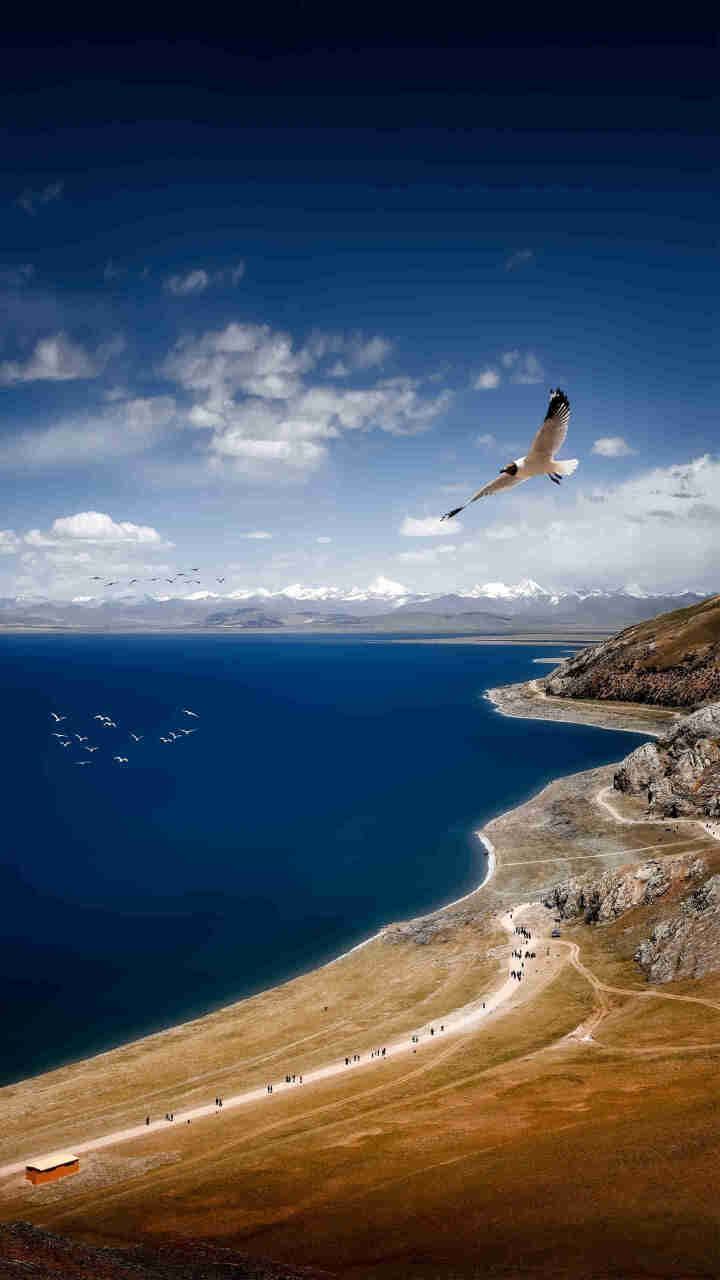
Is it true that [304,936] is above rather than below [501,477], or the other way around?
below

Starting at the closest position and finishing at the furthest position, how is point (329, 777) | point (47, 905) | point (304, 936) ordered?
point (304, 936) < point (47, 905) < point (329, 777)

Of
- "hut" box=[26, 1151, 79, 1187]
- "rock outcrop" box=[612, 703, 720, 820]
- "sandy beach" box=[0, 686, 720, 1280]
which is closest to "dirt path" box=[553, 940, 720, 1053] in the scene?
"sandy beach" box=[0, 686, 720, 1280]

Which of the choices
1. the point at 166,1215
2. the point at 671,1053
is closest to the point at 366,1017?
the point at 671,1053

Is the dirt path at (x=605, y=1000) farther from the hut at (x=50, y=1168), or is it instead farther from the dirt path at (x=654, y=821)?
the hut at (x=50, y=1168)

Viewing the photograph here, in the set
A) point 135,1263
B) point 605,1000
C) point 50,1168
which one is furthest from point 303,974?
point 135,1263

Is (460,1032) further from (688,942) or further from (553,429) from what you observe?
(553,429)

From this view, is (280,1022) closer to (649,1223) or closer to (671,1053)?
(671,1053)

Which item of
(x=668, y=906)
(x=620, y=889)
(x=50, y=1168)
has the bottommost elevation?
(x=50, y=1168)
